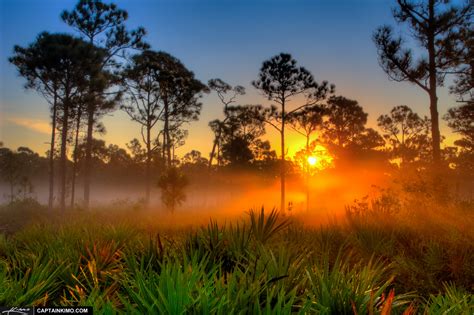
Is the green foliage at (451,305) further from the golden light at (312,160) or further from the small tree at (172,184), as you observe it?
the golden light at (312,160)

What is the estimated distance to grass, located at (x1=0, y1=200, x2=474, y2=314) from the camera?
2.59 meters

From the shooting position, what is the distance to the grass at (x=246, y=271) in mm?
2588

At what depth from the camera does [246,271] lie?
2.86 metres

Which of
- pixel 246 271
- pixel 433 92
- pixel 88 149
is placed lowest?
pixel 246 271

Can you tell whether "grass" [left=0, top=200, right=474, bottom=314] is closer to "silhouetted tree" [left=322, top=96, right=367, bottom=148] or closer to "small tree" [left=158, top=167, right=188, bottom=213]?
"small tree" [left=158, top=167, right=188, bottom=213]

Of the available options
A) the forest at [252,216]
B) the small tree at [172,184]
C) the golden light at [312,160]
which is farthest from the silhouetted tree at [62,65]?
the golden light at [312,160]

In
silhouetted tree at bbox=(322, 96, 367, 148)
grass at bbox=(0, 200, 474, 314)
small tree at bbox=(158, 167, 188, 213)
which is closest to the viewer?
grass at bbox=(0, 200, 474, 314)

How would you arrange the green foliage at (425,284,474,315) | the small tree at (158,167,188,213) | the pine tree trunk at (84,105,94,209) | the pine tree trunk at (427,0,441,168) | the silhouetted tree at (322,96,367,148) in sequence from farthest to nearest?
the silhouetted tree at (322,96,367,148) → the pine tree trunk at (84,105,94,209) → the small tree at (158,167,188,213) → the pine tree trunk at (427,0,441,168) → the green foliage at (425,284,474,315)

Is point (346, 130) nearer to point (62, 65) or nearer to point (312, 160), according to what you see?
point (312, 160)

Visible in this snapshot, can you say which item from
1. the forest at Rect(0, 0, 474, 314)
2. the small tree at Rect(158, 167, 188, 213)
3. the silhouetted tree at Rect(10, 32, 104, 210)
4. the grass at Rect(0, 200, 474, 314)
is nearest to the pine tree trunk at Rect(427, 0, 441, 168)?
the forest at Rect(0, 0, 474, 314)

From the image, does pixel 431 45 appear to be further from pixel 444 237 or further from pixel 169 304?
pixel 169 304

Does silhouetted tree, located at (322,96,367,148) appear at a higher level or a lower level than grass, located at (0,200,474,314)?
higher

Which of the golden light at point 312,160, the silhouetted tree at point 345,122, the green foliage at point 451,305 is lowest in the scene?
the green foliage at point 451,305

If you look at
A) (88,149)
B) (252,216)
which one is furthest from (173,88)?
(252,216)
